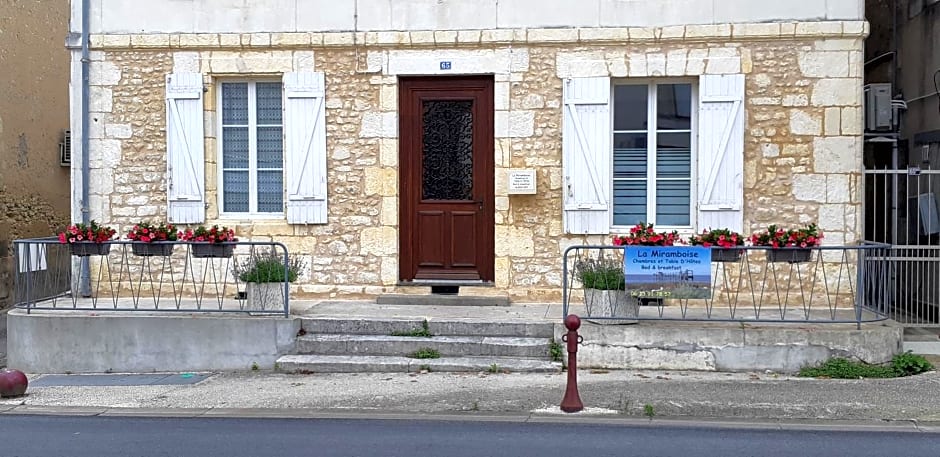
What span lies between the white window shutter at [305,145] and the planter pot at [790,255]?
5.00 metres

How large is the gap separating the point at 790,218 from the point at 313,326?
5.29 meters

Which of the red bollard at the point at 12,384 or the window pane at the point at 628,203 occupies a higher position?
the window pane at the point at 628,203

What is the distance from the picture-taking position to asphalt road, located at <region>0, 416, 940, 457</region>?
6.30 m

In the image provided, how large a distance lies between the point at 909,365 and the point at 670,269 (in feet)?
7.84

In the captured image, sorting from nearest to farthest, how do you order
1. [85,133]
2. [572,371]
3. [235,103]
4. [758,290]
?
[572,371] < [758,290] < [85,133] < [235,103]

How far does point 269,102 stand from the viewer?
36.3 ft

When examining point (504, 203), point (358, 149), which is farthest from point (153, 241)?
point (504, 203)

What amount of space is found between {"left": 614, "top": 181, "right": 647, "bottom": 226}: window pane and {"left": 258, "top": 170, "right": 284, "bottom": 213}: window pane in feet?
12.9

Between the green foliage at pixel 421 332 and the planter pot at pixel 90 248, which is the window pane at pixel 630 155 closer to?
the green foliage at pixel 421 332

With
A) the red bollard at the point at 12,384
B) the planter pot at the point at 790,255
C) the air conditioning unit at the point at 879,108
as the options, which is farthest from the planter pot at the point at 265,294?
the air conditioning unit at the point at 879,108

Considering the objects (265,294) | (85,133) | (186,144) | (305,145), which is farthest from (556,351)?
(85,133)

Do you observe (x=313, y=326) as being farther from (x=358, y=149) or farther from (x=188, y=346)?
(x=358, y=149)

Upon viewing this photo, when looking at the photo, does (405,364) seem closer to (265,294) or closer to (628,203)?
(265,294)

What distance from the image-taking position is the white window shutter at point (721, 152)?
1022 centimetres
